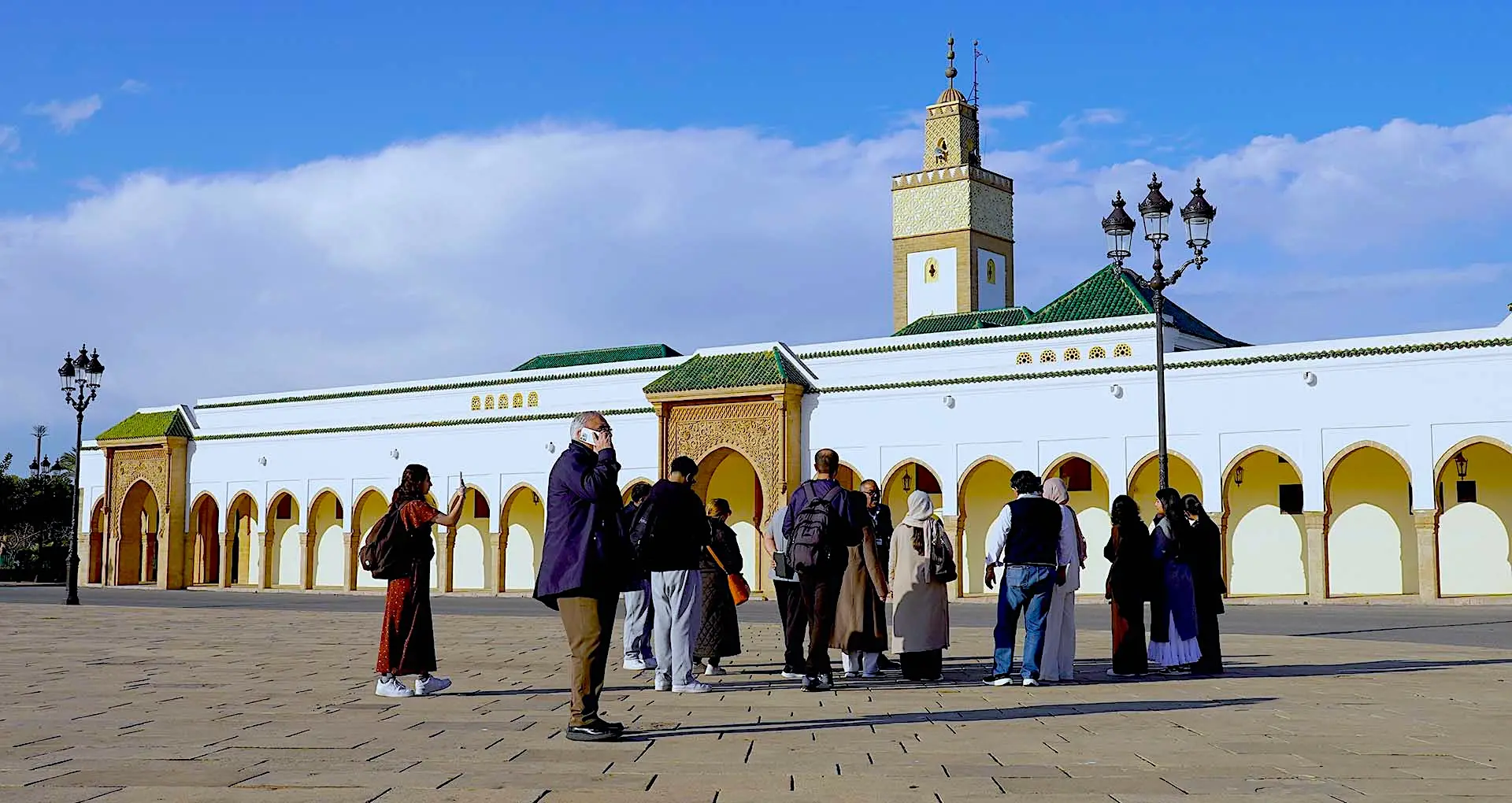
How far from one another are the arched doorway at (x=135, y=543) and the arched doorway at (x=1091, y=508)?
24303mm

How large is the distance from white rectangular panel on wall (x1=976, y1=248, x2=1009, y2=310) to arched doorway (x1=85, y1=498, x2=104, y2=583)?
25086 millimetres

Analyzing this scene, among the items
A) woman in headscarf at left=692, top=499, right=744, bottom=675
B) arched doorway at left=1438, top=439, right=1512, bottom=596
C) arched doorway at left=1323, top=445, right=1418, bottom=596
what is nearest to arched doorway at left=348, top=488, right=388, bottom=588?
arched doorway at left=1323, top=445, right=1418, bottom=596

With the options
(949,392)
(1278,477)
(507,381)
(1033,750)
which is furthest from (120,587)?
(1033,750)

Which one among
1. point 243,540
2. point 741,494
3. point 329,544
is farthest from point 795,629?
point 243,540

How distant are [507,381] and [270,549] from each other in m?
8.51

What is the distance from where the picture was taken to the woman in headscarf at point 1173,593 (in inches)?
439

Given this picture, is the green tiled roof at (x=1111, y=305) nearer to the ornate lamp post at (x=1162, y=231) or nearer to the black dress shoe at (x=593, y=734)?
the ornate lamp post at (x=1162, y=231)

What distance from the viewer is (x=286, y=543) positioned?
40188mm

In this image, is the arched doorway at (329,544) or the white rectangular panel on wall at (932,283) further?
the white rectangular panel on wall at (932,283)

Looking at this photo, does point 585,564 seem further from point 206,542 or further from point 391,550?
point 206,542

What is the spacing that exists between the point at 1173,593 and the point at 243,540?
34.3m

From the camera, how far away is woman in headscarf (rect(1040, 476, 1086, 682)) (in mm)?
10367

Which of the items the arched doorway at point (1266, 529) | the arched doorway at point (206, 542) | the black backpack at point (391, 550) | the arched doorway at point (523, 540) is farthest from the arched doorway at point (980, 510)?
the black backpack at point (391, 550)

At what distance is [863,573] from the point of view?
10.5 meters
